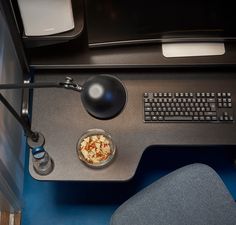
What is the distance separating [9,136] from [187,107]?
1.95ft

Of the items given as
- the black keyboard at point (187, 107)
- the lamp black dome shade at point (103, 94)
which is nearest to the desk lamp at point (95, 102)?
the lamp black dome shade at point (103, 94)

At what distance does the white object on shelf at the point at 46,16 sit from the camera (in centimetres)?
98

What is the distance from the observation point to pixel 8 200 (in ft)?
4.27

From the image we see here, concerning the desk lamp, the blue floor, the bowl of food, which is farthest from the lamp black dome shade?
the blue floor

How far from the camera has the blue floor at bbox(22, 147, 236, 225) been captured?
144cm

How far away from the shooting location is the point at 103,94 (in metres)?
0.97

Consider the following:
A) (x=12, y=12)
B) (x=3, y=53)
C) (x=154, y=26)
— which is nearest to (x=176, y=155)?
(x=154, y=26)

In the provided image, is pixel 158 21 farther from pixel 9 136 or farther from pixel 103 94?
pixel 9 136

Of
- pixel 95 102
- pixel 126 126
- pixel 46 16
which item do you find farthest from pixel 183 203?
pixel 46 16

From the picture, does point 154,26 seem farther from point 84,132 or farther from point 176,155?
point 176,155

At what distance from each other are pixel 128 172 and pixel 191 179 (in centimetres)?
18

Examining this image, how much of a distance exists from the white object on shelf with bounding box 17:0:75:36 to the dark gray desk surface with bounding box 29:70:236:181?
0.21 meters

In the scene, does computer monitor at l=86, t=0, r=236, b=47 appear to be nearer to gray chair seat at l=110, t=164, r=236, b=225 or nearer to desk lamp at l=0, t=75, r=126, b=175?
desk lamp at l=0, t=75, r=126, b=175

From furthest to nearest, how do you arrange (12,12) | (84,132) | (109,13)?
(84,132) < (109,13) < (12,12)
